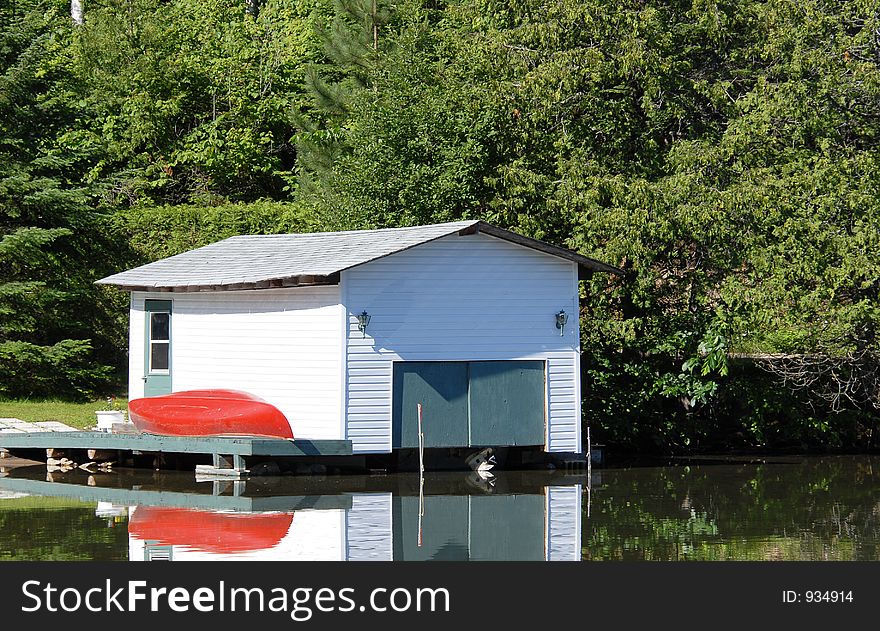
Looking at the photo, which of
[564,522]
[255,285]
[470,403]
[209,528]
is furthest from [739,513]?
[255,285]

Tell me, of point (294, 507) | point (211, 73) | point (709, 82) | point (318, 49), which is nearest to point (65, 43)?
point (211, 73)

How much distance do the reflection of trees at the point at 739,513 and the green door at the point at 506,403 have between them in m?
1.59

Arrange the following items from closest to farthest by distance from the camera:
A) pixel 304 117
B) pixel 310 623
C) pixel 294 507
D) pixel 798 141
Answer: pixel 310 623 < pixel 294 507 < pixel 798 141 < pixel 304 117

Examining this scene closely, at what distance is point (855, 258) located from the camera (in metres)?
25.3

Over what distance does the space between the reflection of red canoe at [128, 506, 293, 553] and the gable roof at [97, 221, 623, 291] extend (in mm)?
4959

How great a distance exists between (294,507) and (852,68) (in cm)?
1360

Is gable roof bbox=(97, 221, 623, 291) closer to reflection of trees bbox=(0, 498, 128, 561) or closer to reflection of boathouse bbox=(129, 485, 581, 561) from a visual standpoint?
reflection of boathouse bbox=(129, 485, 581, 561)

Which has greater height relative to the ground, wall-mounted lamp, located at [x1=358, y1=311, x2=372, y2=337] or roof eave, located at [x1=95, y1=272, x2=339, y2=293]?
roof eave, located at [x1=95, y1=272, x2=339, y2=293]

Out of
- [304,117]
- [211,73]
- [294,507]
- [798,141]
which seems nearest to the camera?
[294,507]

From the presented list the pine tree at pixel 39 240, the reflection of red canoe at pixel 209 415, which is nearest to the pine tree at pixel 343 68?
the pine tree at pixel 39 240

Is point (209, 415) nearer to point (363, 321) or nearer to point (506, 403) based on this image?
point (363, 321)

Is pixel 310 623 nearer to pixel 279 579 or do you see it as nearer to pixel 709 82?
pixel 279 579

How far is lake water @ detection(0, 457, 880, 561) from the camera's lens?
16188 mm

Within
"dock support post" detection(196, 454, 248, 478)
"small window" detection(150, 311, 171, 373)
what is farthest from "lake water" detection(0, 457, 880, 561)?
"small window" detection(150, 311, 171, 373)
